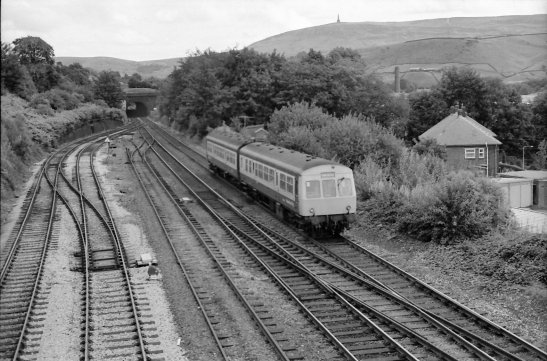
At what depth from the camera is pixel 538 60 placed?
138500 millimetres

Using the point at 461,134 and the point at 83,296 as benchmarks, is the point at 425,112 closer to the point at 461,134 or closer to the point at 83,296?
the point at 461,134

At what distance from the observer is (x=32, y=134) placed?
42812 mm

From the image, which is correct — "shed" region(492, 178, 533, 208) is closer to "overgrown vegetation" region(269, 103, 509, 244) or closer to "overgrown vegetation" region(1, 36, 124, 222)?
"overgrown vegetation" region(269, 103, 509, 244)

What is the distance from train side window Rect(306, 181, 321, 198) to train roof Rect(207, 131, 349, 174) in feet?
1.78

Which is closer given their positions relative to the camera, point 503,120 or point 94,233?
point 94,233

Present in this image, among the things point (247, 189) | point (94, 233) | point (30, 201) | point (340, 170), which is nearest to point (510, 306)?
point (340, 170)

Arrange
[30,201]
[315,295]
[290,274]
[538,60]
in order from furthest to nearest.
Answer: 1. [538,60]
2. [30,201]
3. [290,274]
4. [315,295]

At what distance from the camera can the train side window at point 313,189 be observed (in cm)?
1995

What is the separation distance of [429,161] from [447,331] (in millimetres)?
16095

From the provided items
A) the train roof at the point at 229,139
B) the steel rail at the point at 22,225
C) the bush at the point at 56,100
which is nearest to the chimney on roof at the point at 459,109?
the train roof at the point at 229,139

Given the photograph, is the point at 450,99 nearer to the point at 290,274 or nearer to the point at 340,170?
the point at 340,170

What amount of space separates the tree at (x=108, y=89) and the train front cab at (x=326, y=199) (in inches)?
2876

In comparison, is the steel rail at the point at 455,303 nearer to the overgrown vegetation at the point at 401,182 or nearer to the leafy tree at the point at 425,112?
the overgrown vegetation at the point at 401,182

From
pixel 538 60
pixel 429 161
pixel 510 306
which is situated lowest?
pixel 510 306
